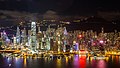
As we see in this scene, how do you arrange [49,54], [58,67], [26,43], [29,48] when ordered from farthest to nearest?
[26,43] < [29,48] < [49,54] < [58,67]

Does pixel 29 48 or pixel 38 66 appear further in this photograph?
pixel 29 48

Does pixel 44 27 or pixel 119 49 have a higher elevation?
pixel 44 27

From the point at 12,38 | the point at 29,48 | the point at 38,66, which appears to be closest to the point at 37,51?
the point at 29,48

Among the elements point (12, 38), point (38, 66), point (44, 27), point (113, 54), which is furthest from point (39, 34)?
point (38, 66)

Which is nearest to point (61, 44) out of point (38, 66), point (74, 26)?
point (74, 26)

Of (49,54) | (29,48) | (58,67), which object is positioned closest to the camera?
(58,67)

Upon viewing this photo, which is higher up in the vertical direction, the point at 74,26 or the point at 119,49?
the point at 74,26

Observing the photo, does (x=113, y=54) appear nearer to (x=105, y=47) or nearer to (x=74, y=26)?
(x=105, y=47)

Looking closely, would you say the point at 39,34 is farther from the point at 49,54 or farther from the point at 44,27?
the point at 49,54

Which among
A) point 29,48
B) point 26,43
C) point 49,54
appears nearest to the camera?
point 49,54
